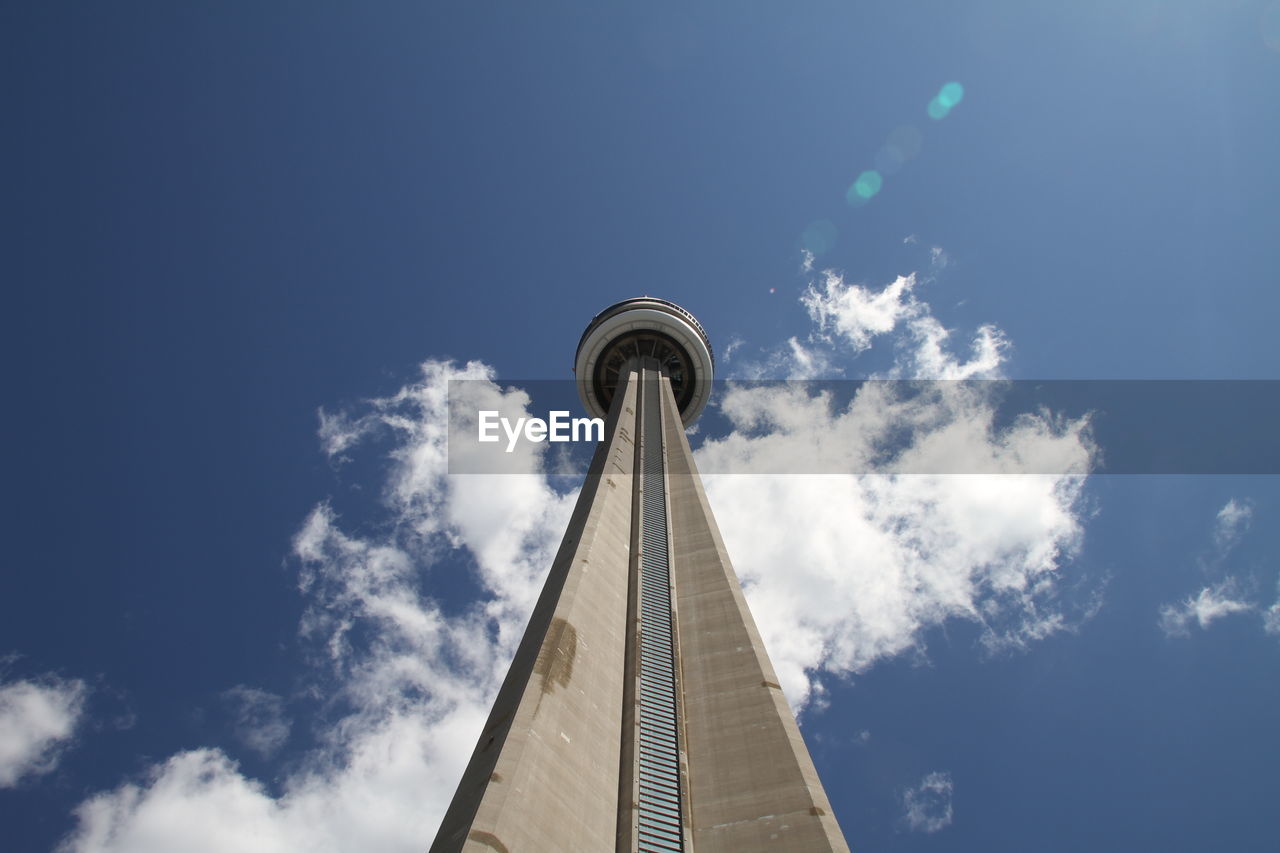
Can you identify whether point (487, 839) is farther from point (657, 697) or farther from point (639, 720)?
point (657, 697)

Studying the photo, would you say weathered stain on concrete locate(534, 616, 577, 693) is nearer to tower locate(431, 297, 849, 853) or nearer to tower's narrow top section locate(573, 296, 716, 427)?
tower locate(431, 297, 849, 853)

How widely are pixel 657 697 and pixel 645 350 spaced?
26658mm

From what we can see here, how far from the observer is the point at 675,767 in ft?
32.6

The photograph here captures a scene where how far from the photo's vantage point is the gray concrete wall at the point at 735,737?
8.35 m

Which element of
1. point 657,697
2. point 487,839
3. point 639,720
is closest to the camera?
point 487,839

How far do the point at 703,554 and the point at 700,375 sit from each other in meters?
21.4

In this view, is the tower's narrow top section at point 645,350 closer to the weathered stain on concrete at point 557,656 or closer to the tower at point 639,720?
the tower at point 639,720

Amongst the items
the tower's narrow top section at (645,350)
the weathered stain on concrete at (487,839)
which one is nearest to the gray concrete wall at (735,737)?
the weathered stain on concrete at (487,839)

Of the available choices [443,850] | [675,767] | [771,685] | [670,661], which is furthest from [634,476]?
[443,850]

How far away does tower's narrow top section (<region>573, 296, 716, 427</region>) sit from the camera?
36156mm

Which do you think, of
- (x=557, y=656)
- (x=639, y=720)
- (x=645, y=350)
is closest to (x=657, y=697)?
→ (x=639, y=720)

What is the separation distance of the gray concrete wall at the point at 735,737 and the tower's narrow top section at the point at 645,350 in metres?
21.0

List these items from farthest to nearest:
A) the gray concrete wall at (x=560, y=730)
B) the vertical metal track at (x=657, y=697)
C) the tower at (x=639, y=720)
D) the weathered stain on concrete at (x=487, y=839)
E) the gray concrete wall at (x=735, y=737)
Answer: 1. the vertical metal track at (x=657, y=697)
2. the gray concrete wall at (x=735, y=737)
3. the tower at (x=639, y=720)
4. the gray concrete wall at (x=560, y=730)
5. the weathered stain on concrete at (x=487, y=839)

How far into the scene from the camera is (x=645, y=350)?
1455 inches
